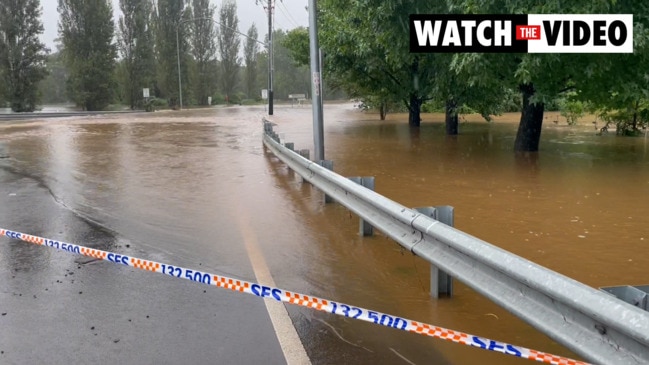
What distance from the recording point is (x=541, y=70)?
460 inches

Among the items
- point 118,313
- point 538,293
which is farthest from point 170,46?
point 538,293

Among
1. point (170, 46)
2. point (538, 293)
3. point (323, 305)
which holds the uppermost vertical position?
point (170, 46)

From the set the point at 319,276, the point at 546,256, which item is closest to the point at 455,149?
the point at 546,256

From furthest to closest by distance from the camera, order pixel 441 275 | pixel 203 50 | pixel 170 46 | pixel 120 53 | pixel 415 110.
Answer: pixel 203 50 → pixel 170 46 → pixel 120 53 → pixel 415 110 → pixel 441 275

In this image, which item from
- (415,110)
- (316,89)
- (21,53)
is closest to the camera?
(316,89)

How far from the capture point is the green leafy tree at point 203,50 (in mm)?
75000

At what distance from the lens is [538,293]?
327 cm

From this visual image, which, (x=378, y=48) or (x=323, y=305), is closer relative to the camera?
(x=323, y=305)

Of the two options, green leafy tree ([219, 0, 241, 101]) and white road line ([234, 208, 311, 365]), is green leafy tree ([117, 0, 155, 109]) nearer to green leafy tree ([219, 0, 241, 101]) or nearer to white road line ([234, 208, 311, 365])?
green leafy tree ([219, 0, 241, 101])

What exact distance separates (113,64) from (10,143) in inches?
1626

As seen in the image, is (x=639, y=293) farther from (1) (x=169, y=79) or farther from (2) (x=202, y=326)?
(1) (x=169, y=79)

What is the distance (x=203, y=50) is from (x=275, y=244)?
239 feet

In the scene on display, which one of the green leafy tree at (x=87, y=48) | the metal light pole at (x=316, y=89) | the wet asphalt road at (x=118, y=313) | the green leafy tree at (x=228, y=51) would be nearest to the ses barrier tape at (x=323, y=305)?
the wet asphalt road at (x=118, y=313)

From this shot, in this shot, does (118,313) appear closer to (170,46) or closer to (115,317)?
(115,317)
